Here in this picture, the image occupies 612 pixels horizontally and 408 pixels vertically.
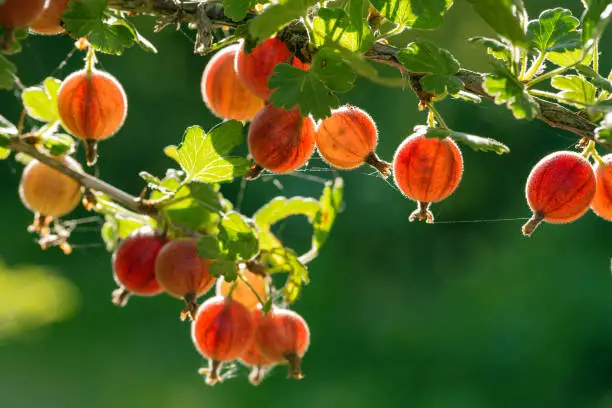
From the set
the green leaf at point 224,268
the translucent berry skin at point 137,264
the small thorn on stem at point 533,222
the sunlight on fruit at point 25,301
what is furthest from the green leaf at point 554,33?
the sunlight on fruit at point 25,301

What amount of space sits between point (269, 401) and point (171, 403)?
0.54 metres

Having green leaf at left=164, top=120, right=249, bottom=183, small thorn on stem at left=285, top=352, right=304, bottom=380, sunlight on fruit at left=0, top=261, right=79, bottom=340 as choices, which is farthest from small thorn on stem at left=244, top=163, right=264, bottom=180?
sunlight on fruit at left=0, top=261, right=79, bottom=340

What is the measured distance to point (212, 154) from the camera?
813mm

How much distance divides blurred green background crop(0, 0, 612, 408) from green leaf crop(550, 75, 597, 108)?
11.0 feet

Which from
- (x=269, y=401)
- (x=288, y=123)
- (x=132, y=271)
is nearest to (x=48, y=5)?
(x=288, y=123)

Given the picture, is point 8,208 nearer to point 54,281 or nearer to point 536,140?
point 536,140

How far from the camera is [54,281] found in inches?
53.1

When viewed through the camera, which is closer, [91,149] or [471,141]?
[471,141]

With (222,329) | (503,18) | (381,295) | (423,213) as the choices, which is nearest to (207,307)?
(222,329)

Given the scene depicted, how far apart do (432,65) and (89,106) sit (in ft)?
1.20

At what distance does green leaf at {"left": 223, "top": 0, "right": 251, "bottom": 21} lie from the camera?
0.63m

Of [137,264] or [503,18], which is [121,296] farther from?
[503,18]

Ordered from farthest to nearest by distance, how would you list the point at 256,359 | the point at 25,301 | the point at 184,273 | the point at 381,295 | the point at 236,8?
1. the point at 381,295
2. the point at 25,301
3. the point at 256,359
4. the point at 184,273
5. the point at 236,8

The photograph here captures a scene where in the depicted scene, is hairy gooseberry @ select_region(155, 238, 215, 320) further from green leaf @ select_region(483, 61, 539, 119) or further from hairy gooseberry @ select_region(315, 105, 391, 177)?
green leaf @ select_region(483, 61, 539, 119)
